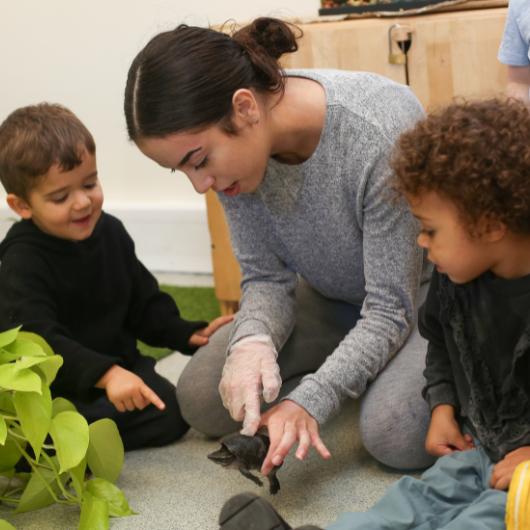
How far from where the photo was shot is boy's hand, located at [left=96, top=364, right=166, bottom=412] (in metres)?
1.40

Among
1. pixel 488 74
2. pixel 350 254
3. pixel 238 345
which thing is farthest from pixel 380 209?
pixel 488 74

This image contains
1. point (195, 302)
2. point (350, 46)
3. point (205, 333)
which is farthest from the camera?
point (195, 302)

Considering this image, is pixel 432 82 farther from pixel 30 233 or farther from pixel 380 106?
pixel 30 233

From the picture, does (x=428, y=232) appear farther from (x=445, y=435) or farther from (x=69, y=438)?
(x=69, y=438)

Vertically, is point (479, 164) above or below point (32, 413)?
above

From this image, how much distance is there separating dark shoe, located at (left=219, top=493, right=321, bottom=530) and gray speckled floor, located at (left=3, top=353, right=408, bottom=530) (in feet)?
0.72

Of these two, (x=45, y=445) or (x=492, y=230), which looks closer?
(x=492, y=230)

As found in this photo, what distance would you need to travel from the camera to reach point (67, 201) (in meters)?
1.50

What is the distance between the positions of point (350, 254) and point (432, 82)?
44 centimetres

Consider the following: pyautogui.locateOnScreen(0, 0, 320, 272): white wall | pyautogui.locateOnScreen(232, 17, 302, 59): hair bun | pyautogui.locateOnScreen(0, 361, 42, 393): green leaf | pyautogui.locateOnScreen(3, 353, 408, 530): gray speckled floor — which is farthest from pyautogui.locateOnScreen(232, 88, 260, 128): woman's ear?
pyautogui.locateOnScreen(0, 0, 320, 272): white wall

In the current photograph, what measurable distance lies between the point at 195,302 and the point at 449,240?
4.20 feet

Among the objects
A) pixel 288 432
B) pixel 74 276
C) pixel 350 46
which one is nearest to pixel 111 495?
pixel 288 432

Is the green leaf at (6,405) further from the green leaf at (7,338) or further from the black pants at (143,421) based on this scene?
the black pants at (143,421)

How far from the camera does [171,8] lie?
2385mm
